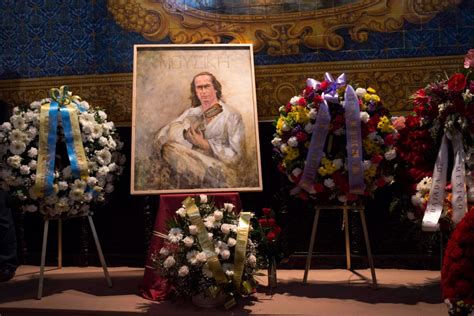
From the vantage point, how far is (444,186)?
396 cm

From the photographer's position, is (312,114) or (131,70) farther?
(131,70)

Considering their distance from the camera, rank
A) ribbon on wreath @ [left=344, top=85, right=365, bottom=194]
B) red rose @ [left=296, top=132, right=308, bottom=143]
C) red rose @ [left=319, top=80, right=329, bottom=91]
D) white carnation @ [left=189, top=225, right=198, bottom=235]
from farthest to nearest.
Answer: red rose @ [left=319, top=80, right=329, bottom=91]
red rose @ [left=296, top=132, right=308, bottom=143]
ribbon on wreath @ [left=344, top=85, right=365, bottom=194]
white carnation @ [left=189, top=225, right=198, bottom=235]

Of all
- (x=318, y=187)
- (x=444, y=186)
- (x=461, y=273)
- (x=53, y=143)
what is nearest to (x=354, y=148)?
(x=318, y=187)

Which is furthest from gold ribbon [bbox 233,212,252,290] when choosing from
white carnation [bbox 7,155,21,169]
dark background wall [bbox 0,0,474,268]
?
white carnation [bbox 7,155,21,169]

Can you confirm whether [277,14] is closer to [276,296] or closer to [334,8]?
[334,8]

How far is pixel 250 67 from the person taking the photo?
4898 millimetres

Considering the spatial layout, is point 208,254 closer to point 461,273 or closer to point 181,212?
point 181,212

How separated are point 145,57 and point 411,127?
2370 millimetres

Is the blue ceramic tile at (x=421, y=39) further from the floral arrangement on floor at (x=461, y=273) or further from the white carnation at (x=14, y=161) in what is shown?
the white carnation at (x=14, y=161)

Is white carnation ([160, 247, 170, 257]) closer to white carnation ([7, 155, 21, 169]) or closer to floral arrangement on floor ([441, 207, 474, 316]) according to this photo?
white carnation ([7, 155, 21, 169])

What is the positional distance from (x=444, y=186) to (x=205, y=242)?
70.3 inches

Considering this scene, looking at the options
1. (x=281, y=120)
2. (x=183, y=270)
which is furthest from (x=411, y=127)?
(x=183, y=270)

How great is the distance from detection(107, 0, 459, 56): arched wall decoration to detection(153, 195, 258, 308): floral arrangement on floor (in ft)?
6.55

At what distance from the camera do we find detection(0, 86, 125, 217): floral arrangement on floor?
4.43m
